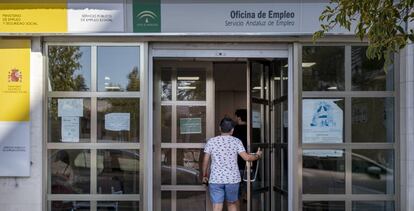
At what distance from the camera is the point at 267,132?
29.6 feet

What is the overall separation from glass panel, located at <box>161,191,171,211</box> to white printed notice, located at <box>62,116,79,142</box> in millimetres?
1749

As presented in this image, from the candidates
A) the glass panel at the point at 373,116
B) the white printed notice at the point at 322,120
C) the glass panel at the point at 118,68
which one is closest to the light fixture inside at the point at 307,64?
the white printed notice at the point at 322,120

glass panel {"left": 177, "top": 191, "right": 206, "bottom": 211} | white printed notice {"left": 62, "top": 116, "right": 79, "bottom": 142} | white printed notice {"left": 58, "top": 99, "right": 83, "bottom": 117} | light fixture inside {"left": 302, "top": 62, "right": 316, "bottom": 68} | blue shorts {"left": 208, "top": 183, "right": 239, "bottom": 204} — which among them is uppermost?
light fixture inside {"left": 302, "top": 62, "right": 316, "bottom": 68}

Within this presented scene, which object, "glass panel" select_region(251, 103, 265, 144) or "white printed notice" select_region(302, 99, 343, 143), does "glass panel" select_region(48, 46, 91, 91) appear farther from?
"white printed notice" select_region(302, 99, 343, 143)

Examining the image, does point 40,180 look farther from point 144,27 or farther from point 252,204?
point 252,204

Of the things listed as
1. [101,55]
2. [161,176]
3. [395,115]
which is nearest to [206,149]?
[161,176]

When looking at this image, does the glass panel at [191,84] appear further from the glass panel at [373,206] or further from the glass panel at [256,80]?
the glass panel at [373,206]

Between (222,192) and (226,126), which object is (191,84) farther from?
(222,192)

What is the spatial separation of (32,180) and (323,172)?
13.0 feet

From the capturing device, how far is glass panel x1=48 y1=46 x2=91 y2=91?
7.86 m

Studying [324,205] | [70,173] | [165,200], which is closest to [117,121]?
[70,173]

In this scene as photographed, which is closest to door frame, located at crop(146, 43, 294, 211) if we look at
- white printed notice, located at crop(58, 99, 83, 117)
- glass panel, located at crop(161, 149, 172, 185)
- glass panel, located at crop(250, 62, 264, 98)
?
glass panel, located at crop(250, 62, 264, 98)

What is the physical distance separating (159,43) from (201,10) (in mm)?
776

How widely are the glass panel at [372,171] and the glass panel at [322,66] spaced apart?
3.26 ft
